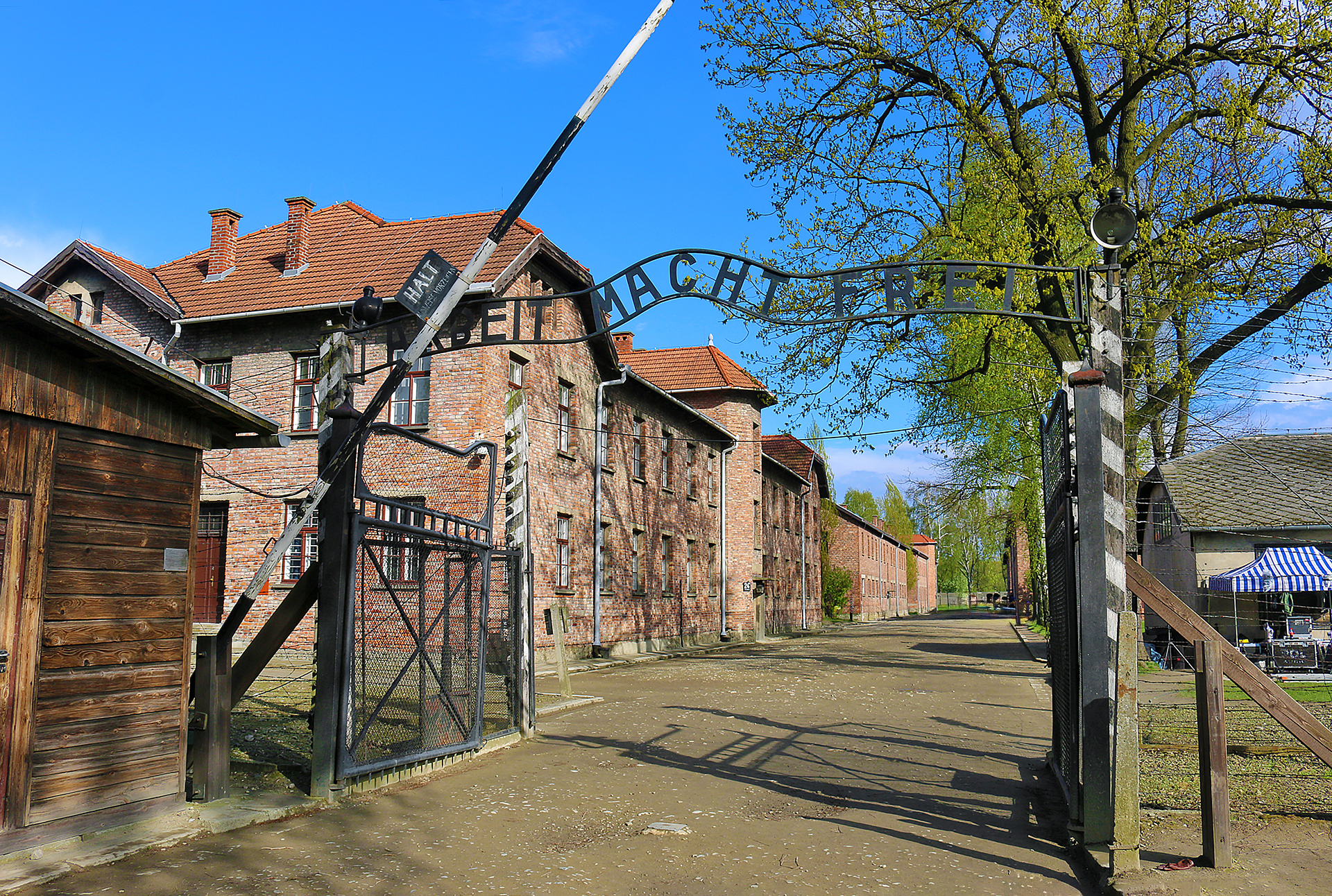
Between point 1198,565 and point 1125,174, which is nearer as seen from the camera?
point 1125,174

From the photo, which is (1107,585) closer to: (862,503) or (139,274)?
(139,274)

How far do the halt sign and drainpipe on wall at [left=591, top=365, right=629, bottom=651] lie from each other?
16.9m

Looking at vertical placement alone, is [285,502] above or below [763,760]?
above

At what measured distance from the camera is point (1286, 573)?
65.0 feet

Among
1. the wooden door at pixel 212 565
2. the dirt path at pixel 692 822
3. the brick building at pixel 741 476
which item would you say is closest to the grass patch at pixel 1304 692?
the dirt path at pixel 692 822

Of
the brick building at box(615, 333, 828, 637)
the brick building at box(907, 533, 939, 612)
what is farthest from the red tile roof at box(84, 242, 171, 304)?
the brick building at box(907, 533, 939, 612)

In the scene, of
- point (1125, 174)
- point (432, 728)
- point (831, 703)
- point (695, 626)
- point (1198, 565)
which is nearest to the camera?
point (432, 728)

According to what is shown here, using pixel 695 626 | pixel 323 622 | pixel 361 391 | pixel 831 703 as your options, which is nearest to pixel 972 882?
pixel 323 622

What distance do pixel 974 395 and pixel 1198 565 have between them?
22.9 feet

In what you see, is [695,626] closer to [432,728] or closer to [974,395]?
[974,395]

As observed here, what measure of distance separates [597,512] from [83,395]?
63.8ft

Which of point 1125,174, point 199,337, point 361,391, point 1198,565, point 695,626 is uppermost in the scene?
point 1125,174

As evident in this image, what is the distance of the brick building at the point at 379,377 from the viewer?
2128cm

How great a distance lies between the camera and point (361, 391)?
21172mm
